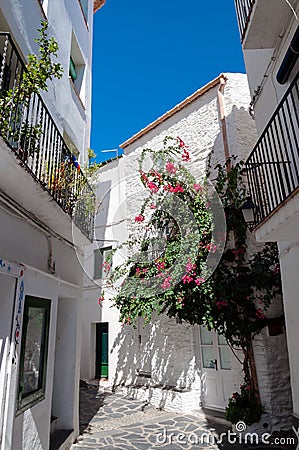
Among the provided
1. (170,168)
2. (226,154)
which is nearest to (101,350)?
(170,168)

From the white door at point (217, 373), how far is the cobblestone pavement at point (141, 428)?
557 mm

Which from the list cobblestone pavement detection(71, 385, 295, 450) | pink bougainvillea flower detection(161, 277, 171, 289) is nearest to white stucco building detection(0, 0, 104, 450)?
cobblestone pavement detection(71, 385, 295, 450)

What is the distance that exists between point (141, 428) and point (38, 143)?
6.40 m

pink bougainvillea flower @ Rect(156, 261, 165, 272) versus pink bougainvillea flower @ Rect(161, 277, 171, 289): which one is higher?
pink bougainvillea flower @ Rect(156, 261, 165, 272)

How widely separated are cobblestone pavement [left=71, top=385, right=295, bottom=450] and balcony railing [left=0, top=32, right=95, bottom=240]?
404cm

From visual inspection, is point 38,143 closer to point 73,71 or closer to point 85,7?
point 73,71

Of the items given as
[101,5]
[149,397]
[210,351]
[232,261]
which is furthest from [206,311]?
[101,5]

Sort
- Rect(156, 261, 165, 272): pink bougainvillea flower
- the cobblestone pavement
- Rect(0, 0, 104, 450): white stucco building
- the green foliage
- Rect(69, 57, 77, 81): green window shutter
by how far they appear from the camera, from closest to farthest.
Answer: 1. Rect(0, 0, 104, 450): white stucco building
2. the cobblestone pavement
3. the green foliage
4. Rect(156, 261, 165, 272): pink bougainvillea flower
5. Rect(69, 57, 77, 81): green window shutter

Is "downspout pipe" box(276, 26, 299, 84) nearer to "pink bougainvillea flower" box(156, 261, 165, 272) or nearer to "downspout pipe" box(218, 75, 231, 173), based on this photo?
"downspout pipe" box(218, 75, 231, 173)

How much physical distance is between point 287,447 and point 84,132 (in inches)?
320

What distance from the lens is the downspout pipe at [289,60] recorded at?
4203mm

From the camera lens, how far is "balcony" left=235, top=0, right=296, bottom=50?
444cm

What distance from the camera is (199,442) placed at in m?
6.19

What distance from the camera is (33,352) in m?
4.72
